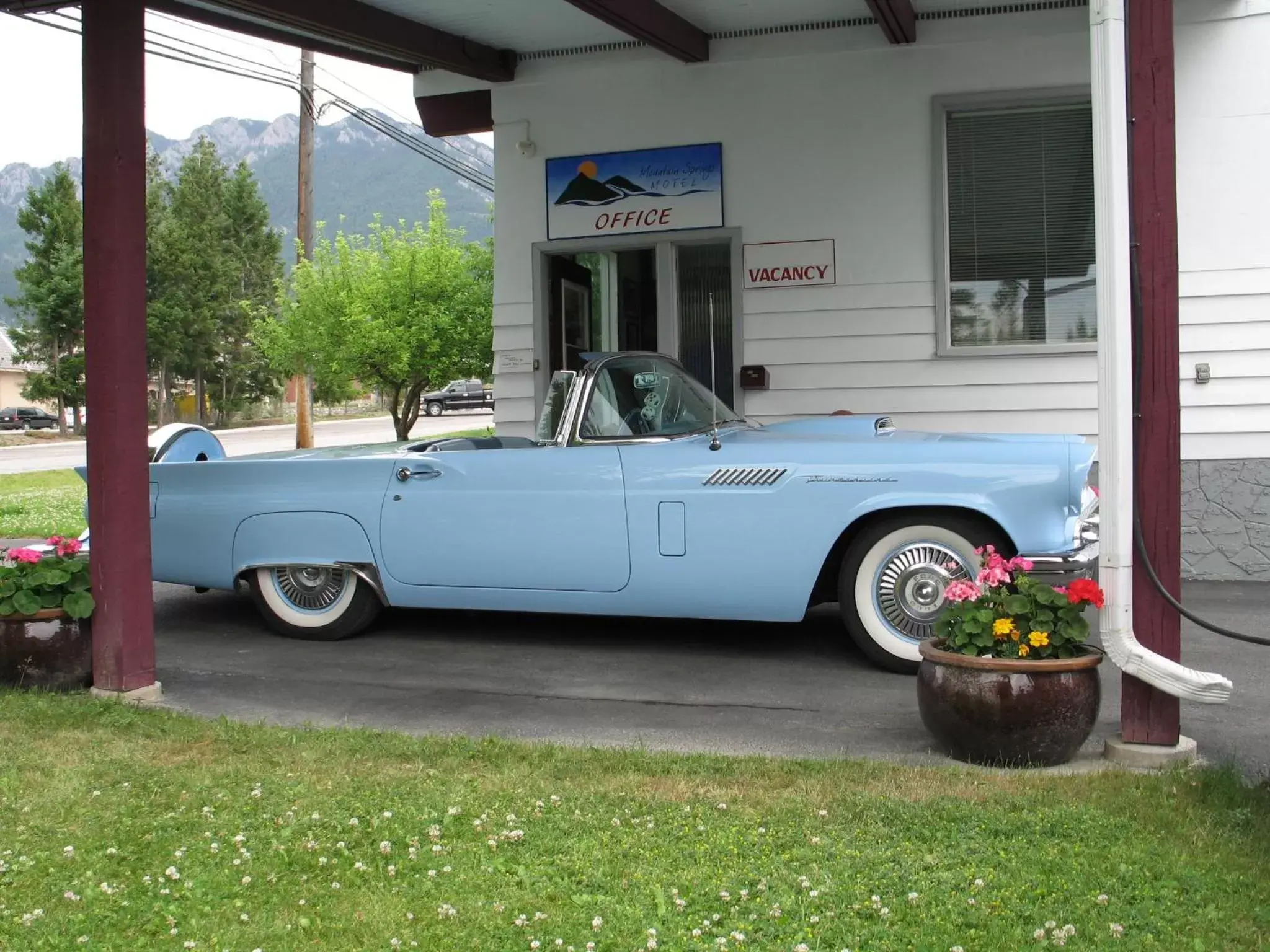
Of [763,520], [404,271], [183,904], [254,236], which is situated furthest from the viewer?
[254,236]

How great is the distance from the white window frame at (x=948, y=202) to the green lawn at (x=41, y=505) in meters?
3.60

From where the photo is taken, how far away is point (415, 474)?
6.53 m

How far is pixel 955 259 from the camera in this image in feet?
31.3

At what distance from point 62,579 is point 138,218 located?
1654 millimetres

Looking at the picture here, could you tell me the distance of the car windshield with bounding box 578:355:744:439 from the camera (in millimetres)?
6359

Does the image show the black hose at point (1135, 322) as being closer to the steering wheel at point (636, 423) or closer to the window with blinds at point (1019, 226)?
the steering wheel at point (636, 423)

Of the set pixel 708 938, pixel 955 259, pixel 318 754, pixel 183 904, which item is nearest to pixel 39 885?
pixel 183 904

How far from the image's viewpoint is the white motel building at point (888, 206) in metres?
8.74

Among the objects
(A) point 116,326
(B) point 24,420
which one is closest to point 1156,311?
(A) point 116,326

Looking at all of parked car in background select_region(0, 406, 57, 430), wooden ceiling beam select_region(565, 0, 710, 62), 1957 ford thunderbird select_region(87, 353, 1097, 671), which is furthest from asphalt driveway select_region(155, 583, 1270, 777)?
parked car in background select_region(0, 406, 57, 430)

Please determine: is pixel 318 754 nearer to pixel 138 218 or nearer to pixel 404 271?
pixel 138 218

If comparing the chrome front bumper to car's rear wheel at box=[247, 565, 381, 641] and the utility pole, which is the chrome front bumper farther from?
the utility pole

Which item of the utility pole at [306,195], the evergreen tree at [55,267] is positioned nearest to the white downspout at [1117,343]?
the utility pole at [306,195]

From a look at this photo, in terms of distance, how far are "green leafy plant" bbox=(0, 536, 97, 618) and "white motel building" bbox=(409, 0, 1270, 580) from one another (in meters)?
4.89
